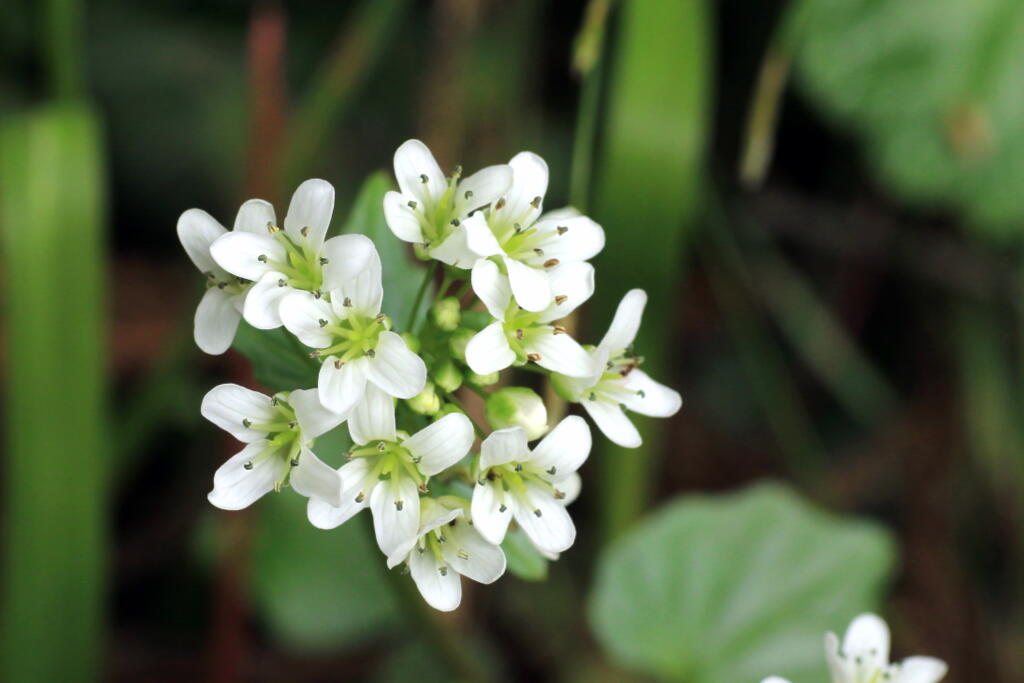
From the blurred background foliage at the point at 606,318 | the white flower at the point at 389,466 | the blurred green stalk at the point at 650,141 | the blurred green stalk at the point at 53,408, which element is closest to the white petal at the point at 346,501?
the white flower at the point at 389,466

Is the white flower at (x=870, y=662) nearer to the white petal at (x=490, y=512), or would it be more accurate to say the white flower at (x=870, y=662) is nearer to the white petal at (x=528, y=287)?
the white petal at (x=490, y=512)

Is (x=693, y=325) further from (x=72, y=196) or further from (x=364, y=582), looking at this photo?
(x=72, y=196)

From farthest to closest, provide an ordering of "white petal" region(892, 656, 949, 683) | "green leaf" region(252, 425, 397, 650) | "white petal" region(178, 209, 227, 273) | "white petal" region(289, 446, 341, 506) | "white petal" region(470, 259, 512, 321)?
"green leaf" region(252, 425, 397, 650)
"white petal" region(892, 656, 949, 683)
"white petal" region(178, 209, 227, 273)
"white petal" region(470, 259, 512, 321)
"white petal" region(289, 446, 341, 506)

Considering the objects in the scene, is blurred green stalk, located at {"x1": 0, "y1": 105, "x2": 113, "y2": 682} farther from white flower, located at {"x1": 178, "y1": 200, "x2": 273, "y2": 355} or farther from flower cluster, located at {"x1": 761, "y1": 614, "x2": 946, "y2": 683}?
flower cluster, located at {"x1": 761, "y1": 614, "x2": 946, "y2": 683}

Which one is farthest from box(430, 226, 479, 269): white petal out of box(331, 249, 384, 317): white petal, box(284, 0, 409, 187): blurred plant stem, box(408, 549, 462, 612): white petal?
box(284, 0, 409, 187): blurred plant stem

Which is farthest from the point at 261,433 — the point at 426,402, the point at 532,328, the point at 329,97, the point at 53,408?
the point at 329,97

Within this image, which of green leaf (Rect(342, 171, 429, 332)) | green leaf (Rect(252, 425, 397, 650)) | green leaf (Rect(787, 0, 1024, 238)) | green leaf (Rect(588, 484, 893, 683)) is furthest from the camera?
green leaf (Rect(787, 0, 1024, 238))

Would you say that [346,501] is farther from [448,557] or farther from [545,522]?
[545,522]
